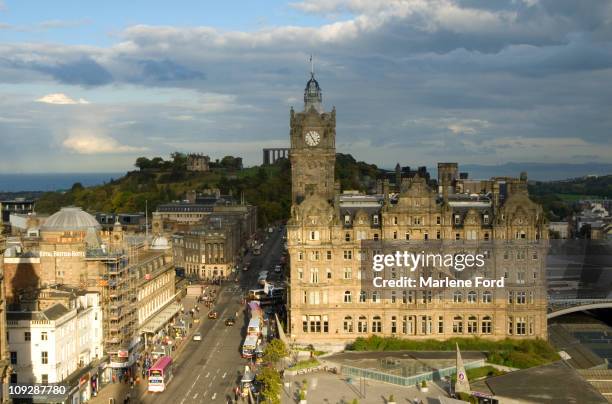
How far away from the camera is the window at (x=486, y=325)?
321 ft

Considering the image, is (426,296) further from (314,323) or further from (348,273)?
(314,323)

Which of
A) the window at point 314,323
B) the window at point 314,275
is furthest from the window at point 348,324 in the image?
the window at point 314,275

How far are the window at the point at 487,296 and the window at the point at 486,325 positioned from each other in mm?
2005

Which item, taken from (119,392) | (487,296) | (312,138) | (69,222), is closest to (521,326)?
(487,296)

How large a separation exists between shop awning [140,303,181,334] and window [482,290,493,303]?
4065cm

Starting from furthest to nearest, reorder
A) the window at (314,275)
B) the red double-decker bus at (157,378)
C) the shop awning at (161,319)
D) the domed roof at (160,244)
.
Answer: the domed roof at (160,244) → the shop awning at (161,319) → the window at (314,275) → the red double-decker bus at (157,378)

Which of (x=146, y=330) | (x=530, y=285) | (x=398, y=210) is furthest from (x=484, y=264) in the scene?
(x=146, y=330)

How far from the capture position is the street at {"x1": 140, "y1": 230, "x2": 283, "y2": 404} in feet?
269

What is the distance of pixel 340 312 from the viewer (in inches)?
3856

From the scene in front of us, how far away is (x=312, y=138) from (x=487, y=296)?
32.9 meters

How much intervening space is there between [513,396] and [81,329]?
42097 mm

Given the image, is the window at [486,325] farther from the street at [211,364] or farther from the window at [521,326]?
the street at [211,364]

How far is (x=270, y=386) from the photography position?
7569 centimetres

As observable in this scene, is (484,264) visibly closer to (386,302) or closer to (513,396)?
(386,302)
